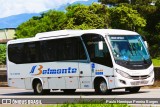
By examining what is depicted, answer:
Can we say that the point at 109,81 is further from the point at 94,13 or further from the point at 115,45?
the point at 94,13

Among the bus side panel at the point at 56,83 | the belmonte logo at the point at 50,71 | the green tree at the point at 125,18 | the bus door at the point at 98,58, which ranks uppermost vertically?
the green tree at the point at 125,18

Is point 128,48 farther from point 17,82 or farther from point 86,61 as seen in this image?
point 17,82

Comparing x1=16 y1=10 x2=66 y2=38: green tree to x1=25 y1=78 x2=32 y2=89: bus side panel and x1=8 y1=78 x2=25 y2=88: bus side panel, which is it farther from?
x1=25 y1=78 x2=32 y2=89: bus side panel

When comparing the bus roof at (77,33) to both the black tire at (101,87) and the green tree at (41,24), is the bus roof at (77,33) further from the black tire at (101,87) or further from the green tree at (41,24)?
the green tree at (41,24)

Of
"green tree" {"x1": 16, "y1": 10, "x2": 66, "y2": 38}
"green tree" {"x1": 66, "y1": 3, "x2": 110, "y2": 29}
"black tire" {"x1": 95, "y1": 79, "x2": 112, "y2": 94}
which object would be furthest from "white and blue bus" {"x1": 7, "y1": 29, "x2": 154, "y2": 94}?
"green tree" {"x1": 16, "y1": 10, "x2": 66, "y2": 38}

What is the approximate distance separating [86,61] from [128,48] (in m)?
2.05

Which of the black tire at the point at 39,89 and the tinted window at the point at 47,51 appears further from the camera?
the black tire at the point at 39,89

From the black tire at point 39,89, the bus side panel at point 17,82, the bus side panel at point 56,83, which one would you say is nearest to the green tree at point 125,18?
the bus side panel at point 17,82

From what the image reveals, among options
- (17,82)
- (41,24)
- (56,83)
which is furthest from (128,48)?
(41,24)

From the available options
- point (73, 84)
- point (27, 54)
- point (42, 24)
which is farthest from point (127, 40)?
point (42, 24)

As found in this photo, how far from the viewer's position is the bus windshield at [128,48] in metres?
24.3

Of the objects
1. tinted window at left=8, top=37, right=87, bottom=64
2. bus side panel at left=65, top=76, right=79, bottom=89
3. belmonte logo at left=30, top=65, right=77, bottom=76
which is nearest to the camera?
tinted window at left=8, top=37, right=87, bottom=64

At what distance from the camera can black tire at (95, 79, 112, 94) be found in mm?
24389

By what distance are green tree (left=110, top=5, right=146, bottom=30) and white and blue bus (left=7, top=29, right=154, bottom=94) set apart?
62.4 m
